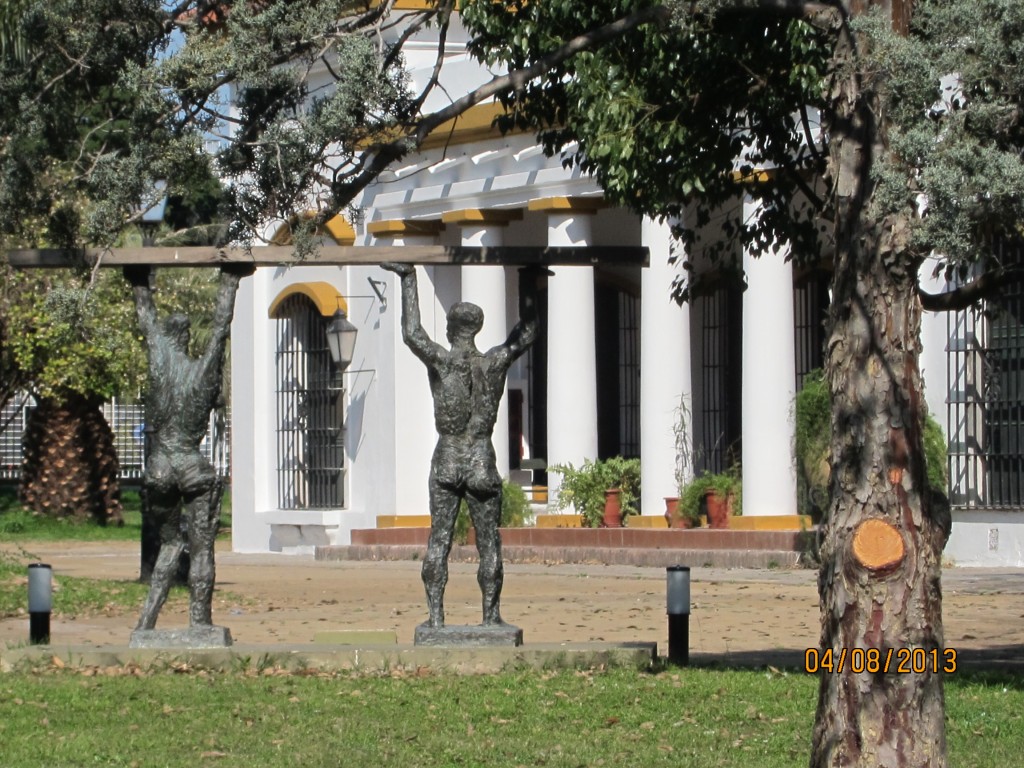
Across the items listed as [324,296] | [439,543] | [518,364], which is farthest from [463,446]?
[518,364]

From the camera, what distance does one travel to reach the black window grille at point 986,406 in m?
19.4

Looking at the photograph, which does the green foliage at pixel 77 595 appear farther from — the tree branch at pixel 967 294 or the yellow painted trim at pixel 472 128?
the tree branch at pixel 967 294

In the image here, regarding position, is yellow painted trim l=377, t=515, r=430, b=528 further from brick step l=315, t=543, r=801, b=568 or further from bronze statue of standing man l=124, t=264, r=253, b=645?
bronze statue of standing man l=124, t=264, r=253, b=645

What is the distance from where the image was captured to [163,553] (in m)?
11.1

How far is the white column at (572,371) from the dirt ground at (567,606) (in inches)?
85.1

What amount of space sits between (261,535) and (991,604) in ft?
48.7

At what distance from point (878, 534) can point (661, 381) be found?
1628cm

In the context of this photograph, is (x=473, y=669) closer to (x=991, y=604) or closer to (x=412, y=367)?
(x=991, y=604)

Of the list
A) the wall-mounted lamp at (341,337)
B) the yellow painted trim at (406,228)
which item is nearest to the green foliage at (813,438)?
the yellow painted trim at (406,228)

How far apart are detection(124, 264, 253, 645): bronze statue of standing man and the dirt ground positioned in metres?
1.97

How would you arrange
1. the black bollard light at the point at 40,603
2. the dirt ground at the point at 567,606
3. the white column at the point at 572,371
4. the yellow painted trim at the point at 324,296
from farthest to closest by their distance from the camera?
1. the yellow painted trim at the point at 324,296
2. the white column at the point at 572,371
3. the dirt ground at the point at 567,606
4. the black bollard light at the point at 40,603

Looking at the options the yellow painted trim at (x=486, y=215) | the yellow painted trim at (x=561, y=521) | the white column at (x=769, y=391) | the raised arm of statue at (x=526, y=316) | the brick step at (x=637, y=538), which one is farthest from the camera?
the yellow painted trim at (x=486, y=215)

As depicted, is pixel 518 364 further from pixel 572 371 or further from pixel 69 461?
pixel 69 461

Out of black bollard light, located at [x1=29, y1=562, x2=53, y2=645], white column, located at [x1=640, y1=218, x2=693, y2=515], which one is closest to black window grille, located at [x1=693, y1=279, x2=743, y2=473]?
white column, located at [x1=640, y1=218, x2=693, y2=515]
